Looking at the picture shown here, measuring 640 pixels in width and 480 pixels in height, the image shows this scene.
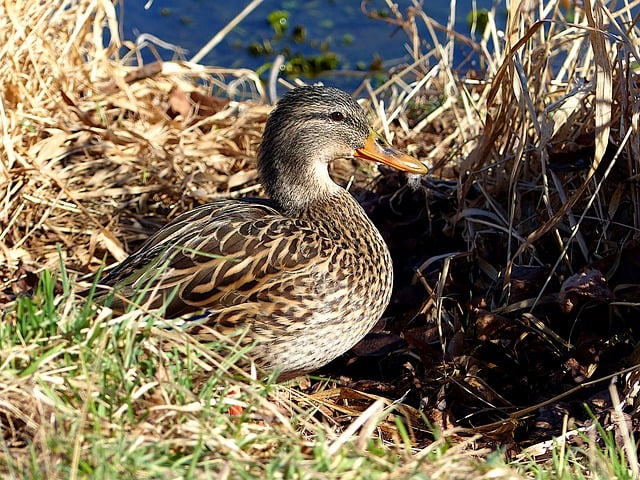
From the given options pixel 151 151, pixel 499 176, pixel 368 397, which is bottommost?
pixel 368 397

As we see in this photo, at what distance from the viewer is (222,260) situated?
3865 mm

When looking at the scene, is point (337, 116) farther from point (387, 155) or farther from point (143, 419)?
point (143, 419)

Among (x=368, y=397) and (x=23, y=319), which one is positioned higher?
(x=23, y=319)

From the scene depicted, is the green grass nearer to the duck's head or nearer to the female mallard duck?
the female mallard duck

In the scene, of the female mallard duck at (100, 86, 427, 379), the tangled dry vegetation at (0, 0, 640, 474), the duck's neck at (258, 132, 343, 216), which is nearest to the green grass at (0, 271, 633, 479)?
the female mallard duck at (100, 86, 427, 379)

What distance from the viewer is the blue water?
338 inches

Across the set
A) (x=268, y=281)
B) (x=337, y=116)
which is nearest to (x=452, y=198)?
(x=337, y=116)

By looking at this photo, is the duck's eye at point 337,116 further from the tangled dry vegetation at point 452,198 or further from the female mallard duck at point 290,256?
the tangled dry vegetation at point 452,198

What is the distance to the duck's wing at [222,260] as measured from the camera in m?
3.75

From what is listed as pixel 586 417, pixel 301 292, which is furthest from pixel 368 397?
pixel 586 417

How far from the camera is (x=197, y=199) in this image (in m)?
5.39

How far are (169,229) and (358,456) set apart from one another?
71.2 inches

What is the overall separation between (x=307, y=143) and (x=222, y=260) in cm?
74

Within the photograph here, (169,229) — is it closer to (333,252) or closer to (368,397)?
(333,252)
